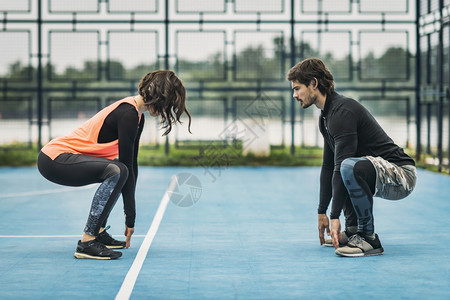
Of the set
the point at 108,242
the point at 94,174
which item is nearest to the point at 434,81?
the point at 108,242

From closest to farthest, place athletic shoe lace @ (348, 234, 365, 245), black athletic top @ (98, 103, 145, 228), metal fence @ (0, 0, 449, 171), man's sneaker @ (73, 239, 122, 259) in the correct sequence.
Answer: black athletic top @ (98, 103, 145, 228) < man's sneaker @ (73, 239, 122, 259) < athletic shoe lace @ (348, 234, 365, 245) < metal fence @ (0, 0, 449, 171)

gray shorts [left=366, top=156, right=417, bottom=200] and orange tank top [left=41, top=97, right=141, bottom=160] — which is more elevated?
orange tank top [left=41, top=97, right=141, bottom=160]

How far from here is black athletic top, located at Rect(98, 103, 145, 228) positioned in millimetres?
4281

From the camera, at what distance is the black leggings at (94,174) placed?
171 inches

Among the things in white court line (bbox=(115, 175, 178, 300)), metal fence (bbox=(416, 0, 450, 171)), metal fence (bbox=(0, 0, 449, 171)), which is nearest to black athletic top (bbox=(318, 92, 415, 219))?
white court line (bbox=(115, 175, 178, 300))

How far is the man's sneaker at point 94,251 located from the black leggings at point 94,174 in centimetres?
8

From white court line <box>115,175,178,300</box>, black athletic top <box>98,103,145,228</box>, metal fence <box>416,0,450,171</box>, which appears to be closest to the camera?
white court line <box>115,175,178,300</box>

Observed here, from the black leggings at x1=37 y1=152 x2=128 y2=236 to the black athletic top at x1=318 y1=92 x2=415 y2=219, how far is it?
4.33ft

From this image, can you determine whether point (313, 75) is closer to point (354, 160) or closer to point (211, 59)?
point (354, 160)

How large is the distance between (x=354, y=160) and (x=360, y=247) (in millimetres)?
570

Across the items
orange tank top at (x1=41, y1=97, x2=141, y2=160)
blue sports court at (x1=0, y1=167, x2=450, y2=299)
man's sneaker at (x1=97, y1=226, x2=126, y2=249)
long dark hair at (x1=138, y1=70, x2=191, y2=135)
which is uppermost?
long dark hair at (x1=138, y1=70, x2=191, y2=135)

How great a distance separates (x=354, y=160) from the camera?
14.4 feet

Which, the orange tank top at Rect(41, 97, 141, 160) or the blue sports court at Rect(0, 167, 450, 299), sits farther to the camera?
the orange tank top at Rect(41, 97, 141, 160)

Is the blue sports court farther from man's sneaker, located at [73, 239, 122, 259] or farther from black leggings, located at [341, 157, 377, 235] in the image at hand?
black leggings, located at [341, 157, 377, 235]
